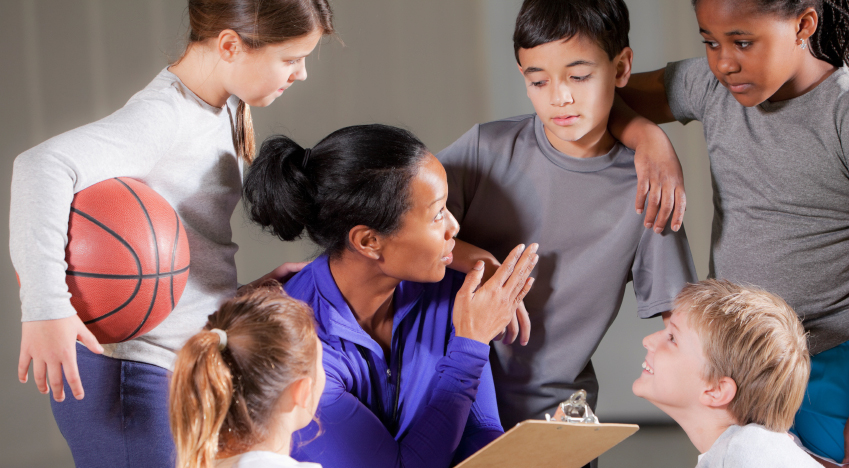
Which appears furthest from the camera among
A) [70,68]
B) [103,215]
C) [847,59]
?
[70,68]

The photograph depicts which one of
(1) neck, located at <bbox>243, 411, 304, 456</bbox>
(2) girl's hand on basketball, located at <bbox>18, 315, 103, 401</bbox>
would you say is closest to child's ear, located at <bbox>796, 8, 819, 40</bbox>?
(1) neck, located at <bbox>243, 411, 304, 456</bbox>

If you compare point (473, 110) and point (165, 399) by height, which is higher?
point (473, 110)

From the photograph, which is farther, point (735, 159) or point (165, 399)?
point (735, 159)

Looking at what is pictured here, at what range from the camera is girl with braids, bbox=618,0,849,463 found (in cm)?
154

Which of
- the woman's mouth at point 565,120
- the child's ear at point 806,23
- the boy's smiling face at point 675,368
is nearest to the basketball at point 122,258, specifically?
the woman's mouth at point 565,120

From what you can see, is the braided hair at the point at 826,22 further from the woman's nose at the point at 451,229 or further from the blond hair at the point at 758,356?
the woman's nose at the point at 451,229

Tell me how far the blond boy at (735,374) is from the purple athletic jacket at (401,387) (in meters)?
0.42

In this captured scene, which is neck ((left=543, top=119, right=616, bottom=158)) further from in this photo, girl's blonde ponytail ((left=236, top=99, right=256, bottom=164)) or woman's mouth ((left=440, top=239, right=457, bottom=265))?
girl's blonde ponytail ((left=236, top=99, right=256, bottom=164))

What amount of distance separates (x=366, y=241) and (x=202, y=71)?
545 millimetres

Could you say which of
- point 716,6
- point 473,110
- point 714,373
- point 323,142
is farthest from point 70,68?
point 714,373

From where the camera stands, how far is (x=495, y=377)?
1.89 meters

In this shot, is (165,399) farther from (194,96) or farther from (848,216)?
(848,216)

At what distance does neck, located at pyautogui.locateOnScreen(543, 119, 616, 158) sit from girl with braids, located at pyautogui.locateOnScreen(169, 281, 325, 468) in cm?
85

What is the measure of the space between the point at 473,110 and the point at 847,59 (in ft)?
5.59
